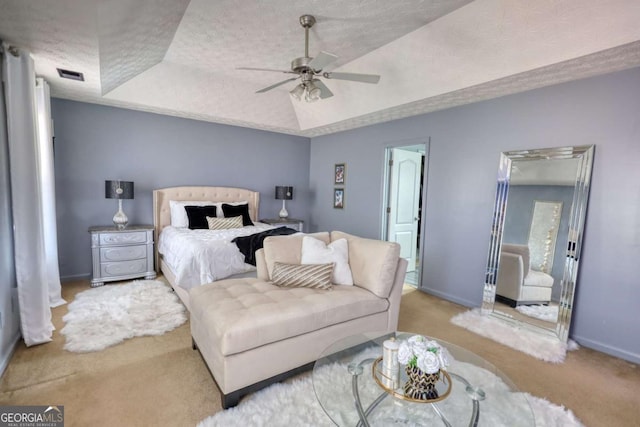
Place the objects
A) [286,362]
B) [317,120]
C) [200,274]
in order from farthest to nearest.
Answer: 1. [317,120]
2. [200,274]
3. [286,362]

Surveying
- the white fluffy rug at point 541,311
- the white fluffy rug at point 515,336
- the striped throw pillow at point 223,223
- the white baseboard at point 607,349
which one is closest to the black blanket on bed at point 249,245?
the striped throw pillow at point 223,223

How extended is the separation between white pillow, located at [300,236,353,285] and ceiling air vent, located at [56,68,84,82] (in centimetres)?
288

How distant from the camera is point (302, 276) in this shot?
2.51 meters

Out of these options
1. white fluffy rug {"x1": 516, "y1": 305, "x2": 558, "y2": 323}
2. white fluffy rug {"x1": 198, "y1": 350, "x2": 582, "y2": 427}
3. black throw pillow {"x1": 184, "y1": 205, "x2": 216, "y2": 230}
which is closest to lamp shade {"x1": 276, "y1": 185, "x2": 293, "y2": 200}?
black throw pillow {"x1": 184, "y1": 205, "x2": 216, "y2": 230}

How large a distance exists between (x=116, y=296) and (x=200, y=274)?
4.27 feet

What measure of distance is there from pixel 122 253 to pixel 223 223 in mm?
1351

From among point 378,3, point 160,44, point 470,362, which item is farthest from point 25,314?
point 378,3

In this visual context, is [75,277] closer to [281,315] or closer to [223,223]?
[223,223]

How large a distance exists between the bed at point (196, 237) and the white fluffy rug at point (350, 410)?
1462 mm

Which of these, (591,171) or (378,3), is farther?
(591,171)

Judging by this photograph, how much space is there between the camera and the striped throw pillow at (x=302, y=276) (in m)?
2.49

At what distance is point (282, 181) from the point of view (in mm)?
5980

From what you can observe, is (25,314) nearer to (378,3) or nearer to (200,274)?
(200,274)

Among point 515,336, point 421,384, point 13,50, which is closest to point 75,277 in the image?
point 13,50
